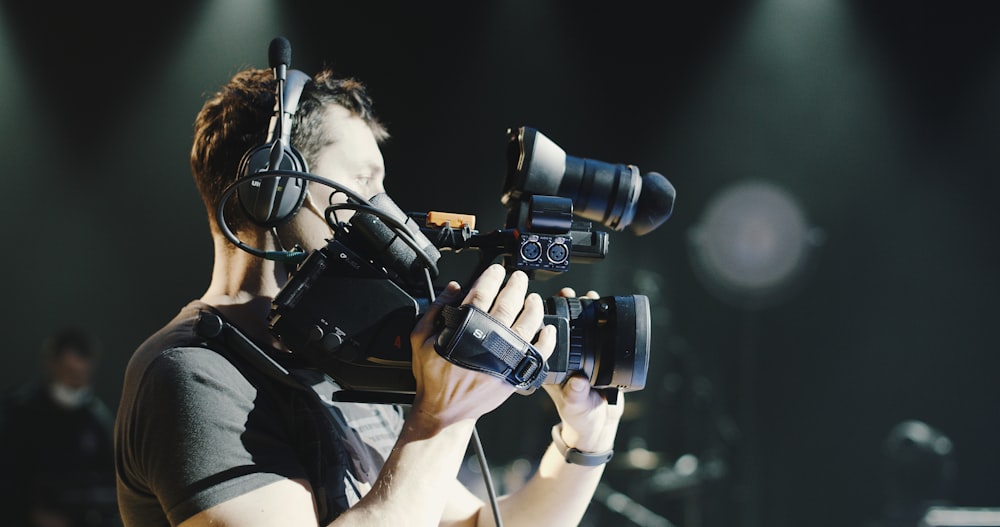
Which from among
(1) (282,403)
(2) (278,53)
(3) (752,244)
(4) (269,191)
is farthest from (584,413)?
(3) (752,244)

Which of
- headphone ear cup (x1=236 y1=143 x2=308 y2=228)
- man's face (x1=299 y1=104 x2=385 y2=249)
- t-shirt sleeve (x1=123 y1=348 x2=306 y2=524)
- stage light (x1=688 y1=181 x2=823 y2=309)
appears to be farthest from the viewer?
stage light (x1=688 y1=181 x2=823 y2=309)

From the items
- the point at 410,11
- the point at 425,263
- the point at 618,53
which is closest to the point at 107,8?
the point at 410,11

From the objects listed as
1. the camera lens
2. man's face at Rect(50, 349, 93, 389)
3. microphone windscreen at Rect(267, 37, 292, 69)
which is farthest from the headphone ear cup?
man's face at Rect(50, 349, 93, 389)

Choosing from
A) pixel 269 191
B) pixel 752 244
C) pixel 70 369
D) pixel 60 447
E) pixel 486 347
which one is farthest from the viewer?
pixel 752 244

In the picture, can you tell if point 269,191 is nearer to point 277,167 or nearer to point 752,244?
point 277,167

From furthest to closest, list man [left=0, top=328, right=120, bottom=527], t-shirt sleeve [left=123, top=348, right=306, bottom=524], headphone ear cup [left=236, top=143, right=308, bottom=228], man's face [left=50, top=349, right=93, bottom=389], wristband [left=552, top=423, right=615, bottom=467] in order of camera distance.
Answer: man's face [left=50, top=349, right=93, bottom=389] → man [left=0, top=328, right=120, bottom=527] → wristband [left=552, top=423, right=615, bottom=467] → headphone ear cup [left=236, top=143, right=308, bottom=228] → t-shirt sleeve [left=123, top=348, right=306, bottom=524]

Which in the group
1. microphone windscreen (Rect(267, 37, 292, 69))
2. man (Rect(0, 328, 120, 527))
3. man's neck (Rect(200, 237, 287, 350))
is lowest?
man (Rect(0, 328, 120, 527))

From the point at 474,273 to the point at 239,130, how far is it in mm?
384

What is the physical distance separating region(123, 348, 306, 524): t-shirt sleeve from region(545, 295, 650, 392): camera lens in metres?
0.32

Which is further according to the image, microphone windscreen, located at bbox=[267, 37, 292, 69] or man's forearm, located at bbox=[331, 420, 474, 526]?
microphone windscreen, located at bbox=[267, 37, 292, 69]

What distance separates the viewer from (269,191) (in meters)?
0.92

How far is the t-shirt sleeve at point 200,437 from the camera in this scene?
0.79 metres

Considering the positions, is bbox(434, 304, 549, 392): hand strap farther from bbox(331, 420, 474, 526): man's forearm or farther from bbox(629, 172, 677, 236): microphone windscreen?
bbox(629, 172, 677, 236): microphone windscreen

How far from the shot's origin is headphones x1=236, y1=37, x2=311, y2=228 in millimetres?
927
